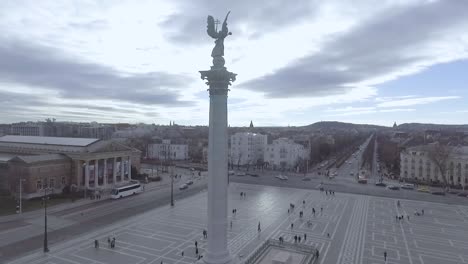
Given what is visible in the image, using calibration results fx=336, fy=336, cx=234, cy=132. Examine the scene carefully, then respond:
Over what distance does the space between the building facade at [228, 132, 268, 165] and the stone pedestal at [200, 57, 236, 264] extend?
263ft

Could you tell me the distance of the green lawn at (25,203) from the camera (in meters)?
42.9

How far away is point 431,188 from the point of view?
66000 mm

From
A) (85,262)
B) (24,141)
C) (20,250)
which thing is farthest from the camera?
(24,141)

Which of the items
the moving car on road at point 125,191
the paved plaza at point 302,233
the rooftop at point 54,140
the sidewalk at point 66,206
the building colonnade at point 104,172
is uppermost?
the rooftop at point 54,140

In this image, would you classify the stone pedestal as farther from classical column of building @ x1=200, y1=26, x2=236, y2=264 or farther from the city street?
the city street

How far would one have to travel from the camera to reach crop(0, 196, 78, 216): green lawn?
42906mm

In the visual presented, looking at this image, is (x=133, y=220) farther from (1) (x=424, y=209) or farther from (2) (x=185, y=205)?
(1) (x=424, y=209)

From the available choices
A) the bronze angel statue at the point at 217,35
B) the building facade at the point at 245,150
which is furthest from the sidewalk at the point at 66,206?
the building facade at the point at 245,150

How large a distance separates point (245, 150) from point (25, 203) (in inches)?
2542

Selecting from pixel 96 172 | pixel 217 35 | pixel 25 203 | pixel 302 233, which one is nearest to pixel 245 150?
pixel 96 172

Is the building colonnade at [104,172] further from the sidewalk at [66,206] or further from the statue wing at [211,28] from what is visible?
the statue wing at [211,28]

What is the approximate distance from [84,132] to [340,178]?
383 feet

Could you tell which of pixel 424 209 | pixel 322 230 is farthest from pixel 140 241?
pixel 424 209

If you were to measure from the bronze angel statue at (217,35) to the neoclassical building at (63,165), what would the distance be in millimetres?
40654
